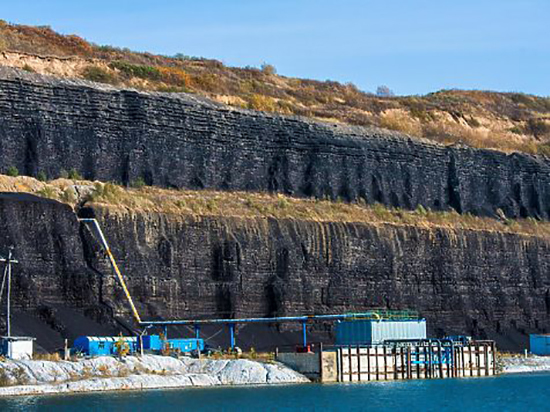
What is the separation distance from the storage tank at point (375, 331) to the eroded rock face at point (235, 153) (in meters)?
24.2

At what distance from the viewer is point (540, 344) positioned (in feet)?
360

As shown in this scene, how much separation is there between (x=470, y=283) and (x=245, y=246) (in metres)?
25.2

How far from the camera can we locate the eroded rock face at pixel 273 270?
8362cm

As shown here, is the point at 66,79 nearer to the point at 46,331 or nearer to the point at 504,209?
the point at 46,331

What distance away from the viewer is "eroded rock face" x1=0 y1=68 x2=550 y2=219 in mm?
97062

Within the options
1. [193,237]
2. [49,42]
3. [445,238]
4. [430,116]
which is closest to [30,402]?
[193,237]

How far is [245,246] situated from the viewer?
97625 millimetres

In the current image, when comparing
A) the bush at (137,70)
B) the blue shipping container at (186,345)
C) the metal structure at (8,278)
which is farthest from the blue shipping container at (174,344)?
the bush at (137,70)

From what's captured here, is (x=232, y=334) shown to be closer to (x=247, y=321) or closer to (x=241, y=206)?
(x=247, y=321)

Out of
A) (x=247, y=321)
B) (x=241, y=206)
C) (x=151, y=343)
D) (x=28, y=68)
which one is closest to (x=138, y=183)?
(x=241, y=206)

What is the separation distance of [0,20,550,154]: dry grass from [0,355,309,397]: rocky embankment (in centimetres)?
3797

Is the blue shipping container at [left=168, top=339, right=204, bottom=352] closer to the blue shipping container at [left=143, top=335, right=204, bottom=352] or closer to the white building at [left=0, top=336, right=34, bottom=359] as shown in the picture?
the blue shipping container at [left=143, top=335, right=204, bottom=352]

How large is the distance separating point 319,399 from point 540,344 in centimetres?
4658

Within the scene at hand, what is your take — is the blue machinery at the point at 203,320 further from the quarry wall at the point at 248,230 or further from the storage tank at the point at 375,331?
the storage tank at the point at 375,331
